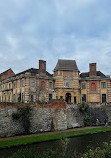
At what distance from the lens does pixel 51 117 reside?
25406mm

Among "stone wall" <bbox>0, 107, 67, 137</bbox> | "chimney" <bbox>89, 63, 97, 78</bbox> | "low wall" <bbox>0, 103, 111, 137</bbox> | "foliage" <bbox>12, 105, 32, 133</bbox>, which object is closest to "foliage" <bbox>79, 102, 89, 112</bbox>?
"low wall" <bbox>0, 103, 111, 137</bbox>

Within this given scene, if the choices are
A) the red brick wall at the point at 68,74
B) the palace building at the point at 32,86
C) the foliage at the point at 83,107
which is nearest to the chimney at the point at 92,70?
the red brick wall at the point at 68,74

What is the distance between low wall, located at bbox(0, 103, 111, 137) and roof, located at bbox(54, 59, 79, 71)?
36.4ft

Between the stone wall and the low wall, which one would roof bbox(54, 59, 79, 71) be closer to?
the low wall

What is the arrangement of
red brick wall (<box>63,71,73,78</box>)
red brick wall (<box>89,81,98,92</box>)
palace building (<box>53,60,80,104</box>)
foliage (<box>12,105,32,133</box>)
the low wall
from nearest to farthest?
the low wall → foliage (<box>12,105,32,133</box>) → palace building (<box>53,60,80,104</box>) → red brick wall (<box>63,71,73,78</box>) → red brick wall (<box>89,81,98,92</box>)

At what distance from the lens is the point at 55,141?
19.5m

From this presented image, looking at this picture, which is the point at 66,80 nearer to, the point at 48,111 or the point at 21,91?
the point at 21,91

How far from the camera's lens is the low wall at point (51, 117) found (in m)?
21.2

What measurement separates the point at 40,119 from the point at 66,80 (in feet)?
55.0

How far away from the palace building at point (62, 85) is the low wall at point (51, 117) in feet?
22.7

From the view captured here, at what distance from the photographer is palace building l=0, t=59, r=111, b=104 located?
122 feet

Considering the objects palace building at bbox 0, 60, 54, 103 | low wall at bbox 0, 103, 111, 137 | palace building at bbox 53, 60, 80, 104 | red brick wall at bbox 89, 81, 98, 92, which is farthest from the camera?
red brick wall at bbox 89, 81, 98, 92

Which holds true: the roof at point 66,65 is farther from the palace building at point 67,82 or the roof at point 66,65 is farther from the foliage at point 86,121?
the foliage at point 86,121

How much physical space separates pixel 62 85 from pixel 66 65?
15.9 ft
